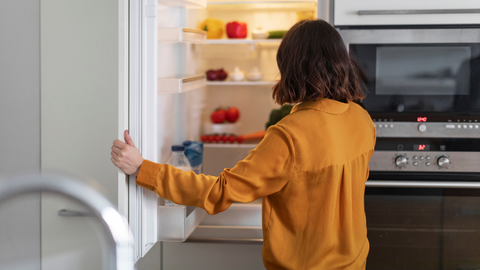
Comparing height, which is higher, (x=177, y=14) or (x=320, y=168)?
(x=177, y=14)

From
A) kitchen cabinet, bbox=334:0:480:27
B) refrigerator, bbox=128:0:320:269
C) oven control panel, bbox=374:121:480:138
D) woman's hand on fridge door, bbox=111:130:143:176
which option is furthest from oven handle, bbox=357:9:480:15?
woman's hand on fridge door, bbox=111:130:143:176

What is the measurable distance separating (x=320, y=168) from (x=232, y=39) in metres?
1.22

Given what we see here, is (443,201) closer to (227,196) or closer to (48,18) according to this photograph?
(227,196)

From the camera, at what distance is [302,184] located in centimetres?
101

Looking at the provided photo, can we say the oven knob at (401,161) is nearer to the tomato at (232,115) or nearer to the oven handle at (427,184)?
the oven handle at (427,184)

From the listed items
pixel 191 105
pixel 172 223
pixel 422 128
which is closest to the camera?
pixel 172 223

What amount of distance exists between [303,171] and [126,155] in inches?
17.4

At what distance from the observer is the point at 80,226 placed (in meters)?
1.07

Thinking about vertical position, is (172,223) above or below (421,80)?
below

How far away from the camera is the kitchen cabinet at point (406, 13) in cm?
138

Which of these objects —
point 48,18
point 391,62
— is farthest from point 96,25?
point 391,62

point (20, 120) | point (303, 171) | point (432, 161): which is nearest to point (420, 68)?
point (432, 161)

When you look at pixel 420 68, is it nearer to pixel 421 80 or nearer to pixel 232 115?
pixel 421 80

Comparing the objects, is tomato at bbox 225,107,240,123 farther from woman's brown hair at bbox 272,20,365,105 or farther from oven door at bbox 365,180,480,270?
woman's brown hair at bbox 272,20,365,105
